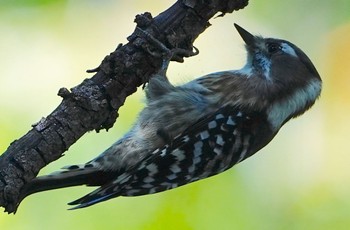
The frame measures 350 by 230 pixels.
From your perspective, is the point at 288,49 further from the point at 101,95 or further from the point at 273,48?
the point at 101,95

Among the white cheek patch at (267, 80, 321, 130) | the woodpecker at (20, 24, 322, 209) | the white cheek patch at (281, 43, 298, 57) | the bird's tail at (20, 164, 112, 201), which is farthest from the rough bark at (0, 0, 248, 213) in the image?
the white cheek patch at (281, 43, 298, 57)

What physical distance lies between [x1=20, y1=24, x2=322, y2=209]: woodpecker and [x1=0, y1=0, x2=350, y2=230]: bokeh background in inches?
4.1

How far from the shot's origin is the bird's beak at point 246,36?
3955 millimetres

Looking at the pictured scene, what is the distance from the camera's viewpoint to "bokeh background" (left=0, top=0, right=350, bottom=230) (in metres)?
3.78

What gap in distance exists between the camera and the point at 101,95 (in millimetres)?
2803

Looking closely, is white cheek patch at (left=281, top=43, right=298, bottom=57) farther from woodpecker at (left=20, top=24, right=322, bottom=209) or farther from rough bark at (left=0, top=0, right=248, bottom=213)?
rough bark at (left=0, top=0, right=248, bottom=213)

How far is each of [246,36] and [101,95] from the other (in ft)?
4.38

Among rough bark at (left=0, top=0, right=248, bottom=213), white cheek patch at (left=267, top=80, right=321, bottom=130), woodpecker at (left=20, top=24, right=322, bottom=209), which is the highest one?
rough bark at (left=0, top=0, right=248, bottom=213)

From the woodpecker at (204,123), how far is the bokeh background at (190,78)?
104 millimetres

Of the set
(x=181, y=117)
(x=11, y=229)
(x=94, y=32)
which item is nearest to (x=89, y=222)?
(x=11, y=229)

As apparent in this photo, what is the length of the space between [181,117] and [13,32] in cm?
89

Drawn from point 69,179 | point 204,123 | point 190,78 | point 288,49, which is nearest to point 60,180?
point 69,179

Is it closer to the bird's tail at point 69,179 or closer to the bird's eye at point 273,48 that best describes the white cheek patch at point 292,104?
the bird's eye at point 273,48

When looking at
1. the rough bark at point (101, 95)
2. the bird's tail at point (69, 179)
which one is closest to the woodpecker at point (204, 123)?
the bird's tail at point (69, 179)
